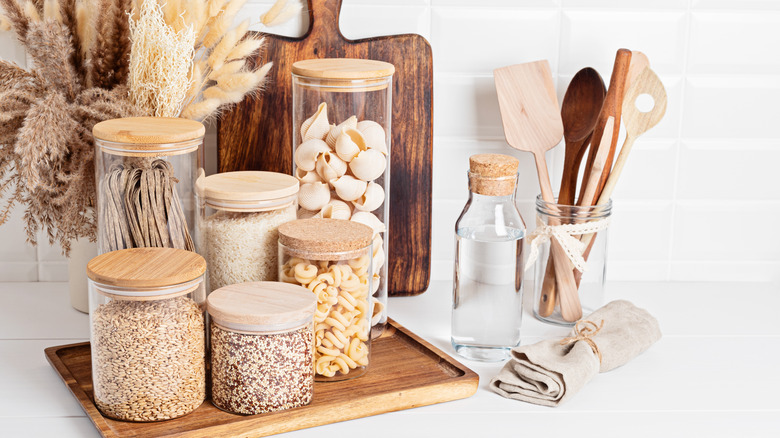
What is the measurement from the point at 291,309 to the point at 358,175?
0.24 metres

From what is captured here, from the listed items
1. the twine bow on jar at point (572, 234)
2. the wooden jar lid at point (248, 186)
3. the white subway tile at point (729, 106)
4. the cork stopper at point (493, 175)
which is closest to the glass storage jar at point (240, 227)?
the wooden jar lid at point (248, 186)

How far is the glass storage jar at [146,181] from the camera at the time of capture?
84cm

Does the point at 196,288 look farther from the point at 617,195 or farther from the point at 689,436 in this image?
the point at 617,195

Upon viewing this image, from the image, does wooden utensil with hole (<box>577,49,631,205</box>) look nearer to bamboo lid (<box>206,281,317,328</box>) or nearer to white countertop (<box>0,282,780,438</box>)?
white countertop (<box>0,282,780,438</box>)

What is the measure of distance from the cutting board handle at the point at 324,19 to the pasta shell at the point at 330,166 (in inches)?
9.4

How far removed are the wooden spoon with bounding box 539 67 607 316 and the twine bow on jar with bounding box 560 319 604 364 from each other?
87mm

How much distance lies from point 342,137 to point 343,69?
0.28 feet

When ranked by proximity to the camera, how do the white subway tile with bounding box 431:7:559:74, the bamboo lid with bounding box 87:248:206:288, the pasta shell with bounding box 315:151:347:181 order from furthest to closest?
the white subway tile with bounding box 431:7:559:74
the pasta shell with bounding box 315:151:347:181
the bamboo lid with bounding box 87:248:206:288

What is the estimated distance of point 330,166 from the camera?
990 millimetres

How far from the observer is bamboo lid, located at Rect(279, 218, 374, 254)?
89 centimetres

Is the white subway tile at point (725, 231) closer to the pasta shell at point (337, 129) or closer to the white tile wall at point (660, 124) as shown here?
the white tile wall at point (660, 124)

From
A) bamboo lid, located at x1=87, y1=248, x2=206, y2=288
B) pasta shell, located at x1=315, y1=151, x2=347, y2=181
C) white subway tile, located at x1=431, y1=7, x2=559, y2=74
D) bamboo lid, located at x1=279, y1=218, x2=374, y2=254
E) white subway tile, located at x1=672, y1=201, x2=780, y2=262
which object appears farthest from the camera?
white subway tile, located at x1=672, y1=201, x2=780, y2=262

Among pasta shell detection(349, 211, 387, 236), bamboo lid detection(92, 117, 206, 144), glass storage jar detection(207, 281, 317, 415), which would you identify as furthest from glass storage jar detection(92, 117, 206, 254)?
pasta shell detection(349, 211, 387, 236)

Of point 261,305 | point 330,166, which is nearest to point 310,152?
point 330,166
